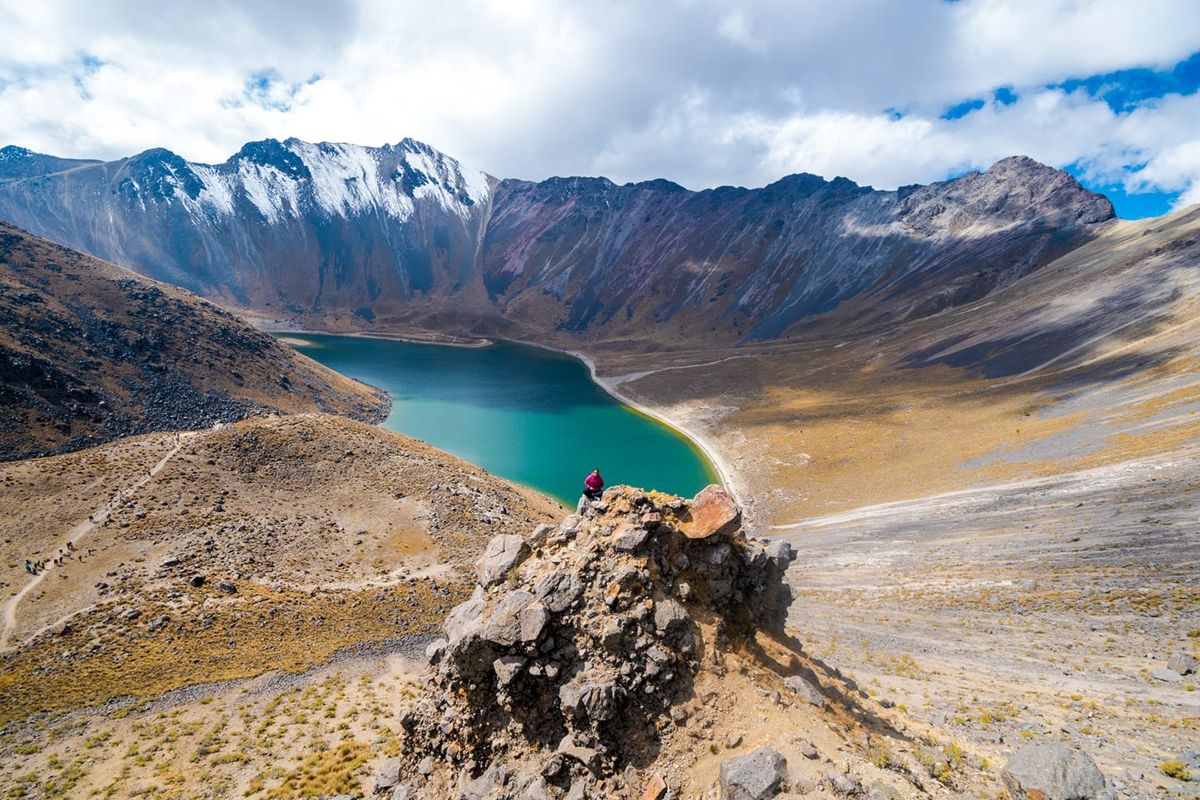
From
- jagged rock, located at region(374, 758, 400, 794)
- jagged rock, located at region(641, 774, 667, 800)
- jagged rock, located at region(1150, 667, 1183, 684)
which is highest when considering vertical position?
jagged rock, located at region(641, 774, 667, 800)

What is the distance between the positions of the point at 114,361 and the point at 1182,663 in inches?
3106

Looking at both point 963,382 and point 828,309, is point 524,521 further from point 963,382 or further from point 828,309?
point 828,309

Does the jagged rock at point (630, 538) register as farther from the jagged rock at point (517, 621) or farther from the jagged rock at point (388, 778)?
the jagged rock at point (388, 778)

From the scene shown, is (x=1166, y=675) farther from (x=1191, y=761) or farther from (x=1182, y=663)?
(x=1191, y=761)

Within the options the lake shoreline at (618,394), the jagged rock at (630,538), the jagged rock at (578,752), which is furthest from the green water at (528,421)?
the jagged rock at (578,752)

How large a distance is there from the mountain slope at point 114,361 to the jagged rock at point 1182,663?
66077 millimetres

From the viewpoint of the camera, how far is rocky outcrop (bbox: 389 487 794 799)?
427 inches

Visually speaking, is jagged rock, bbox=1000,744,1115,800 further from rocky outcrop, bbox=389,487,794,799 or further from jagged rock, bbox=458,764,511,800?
jagged rock, bbox=458,764,511,800

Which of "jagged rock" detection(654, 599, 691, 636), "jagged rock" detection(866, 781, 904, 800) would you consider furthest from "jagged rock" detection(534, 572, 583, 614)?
"jagged rock" detection(866, 781, 904, 800)

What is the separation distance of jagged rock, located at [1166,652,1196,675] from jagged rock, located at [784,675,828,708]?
1322 cm

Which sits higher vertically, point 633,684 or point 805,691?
point 633,684

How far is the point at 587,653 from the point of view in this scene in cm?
1151

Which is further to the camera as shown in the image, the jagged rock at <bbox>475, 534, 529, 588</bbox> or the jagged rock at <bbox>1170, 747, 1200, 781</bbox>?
the jagged rock at <bbox>475, 534, 529, 588</bbox>

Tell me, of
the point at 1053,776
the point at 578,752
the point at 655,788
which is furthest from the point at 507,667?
the point at 1053,776
